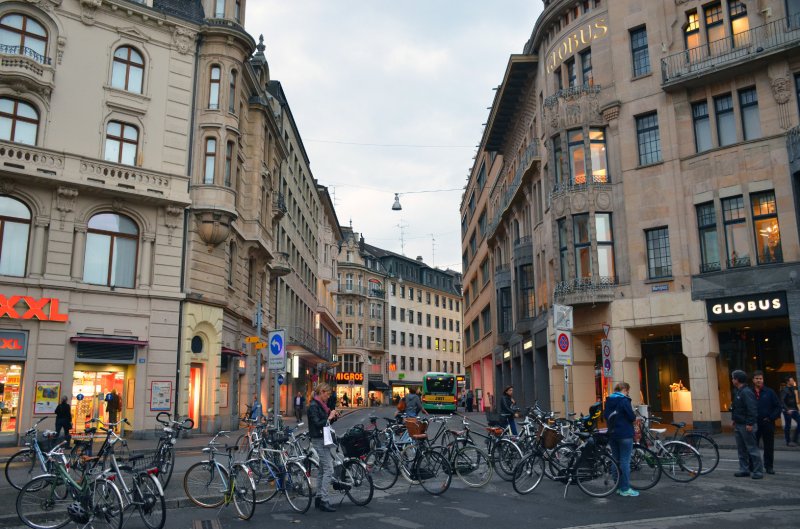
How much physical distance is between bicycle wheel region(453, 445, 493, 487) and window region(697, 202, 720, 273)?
16072 millimetres

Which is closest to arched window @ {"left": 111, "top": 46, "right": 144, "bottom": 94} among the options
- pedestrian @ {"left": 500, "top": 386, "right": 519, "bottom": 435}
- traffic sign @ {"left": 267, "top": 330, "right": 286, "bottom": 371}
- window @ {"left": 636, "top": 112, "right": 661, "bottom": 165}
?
traffic sign @ {"left": 267, "top": 330, "right": 286, "bottom": 371}

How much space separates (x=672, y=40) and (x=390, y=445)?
69.7 ft

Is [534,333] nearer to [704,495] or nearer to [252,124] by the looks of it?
[252,124]

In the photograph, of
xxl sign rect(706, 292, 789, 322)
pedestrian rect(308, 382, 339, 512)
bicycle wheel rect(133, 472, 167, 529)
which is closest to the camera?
bicycle wheel rect(133, 472, 167, 529)

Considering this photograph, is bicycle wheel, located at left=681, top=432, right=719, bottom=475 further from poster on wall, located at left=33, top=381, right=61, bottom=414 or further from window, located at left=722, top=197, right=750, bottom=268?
poster on wall, located at left=33, top=381, right=61, bottom=414

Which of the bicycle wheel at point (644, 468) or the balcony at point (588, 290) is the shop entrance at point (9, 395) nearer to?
the balcony at point (588, 290)

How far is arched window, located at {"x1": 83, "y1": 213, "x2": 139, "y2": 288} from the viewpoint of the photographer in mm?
25953

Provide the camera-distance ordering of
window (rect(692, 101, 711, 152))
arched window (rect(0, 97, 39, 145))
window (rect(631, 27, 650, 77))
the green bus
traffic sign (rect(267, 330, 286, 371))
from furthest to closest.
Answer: the green bus, window (rect(631, 27, 650, 77)), window (rect(692, 101, 711, 152)), arched window (rect(0, 97, 39, 145)), traffic sign (rect(267, 330, 286, 371))

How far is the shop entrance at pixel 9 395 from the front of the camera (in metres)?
23.2

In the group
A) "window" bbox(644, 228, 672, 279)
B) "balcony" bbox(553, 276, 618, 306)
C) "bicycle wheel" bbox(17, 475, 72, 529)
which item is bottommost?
"bicycle wheel" bbox(17, 475, 72, 529)

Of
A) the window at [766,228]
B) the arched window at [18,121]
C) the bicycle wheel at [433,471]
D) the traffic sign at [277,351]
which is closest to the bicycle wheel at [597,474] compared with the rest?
the bicycle wheel at [433,471]

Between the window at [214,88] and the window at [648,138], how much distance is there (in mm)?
17841

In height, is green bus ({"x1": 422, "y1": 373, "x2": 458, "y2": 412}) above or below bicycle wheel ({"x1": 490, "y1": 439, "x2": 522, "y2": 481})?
above

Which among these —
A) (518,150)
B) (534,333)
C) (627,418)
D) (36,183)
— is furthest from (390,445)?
(518,150)
